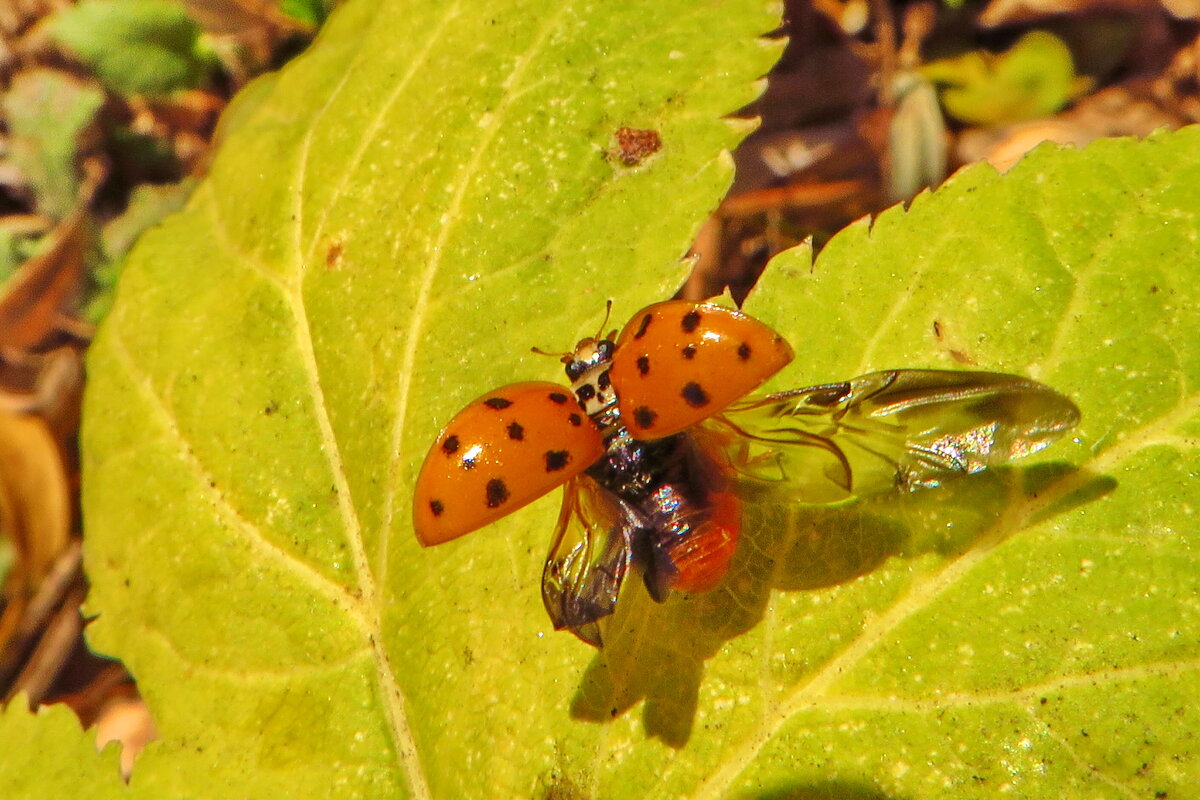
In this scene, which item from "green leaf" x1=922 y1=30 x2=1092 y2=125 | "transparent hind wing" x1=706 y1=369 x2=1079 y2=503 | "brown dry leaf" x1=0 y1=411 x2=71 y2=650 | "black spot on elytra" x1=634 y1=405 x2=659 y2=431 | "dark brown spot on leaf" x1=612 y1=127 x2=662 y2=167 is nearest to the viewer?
"transparent hind wing" x1=706 y1=369 x2=1079 y2=503

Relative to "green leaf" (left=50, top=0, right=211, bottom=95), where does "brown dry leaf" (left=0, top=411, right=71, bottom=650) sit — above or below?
below

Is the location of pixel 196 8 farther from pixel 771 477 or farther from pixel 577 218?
pixel 771 477

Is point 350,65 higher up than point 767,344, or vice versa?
point 350,65

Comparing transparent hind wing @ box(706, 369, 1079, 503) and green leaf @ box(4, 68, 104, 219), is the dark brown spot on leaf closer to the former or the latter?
transparent hind wing @ box(706, 369, 1079, 503)

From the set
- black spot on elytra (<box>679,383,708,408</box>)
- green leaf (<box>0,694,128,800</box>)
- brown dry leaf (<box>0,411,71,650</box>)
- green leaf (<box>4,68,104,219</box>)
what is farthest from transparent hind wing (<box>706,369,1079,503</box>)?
green leaf (<box>4,68,104,219</box>)

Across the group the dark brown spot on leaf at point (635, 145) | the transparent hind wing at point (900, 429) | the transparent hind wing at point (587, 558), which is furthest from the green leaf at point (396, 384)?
the transparent hind wing at point (900, 429)

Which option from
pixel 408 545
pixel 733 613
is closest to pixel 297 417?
pixel 408 545
